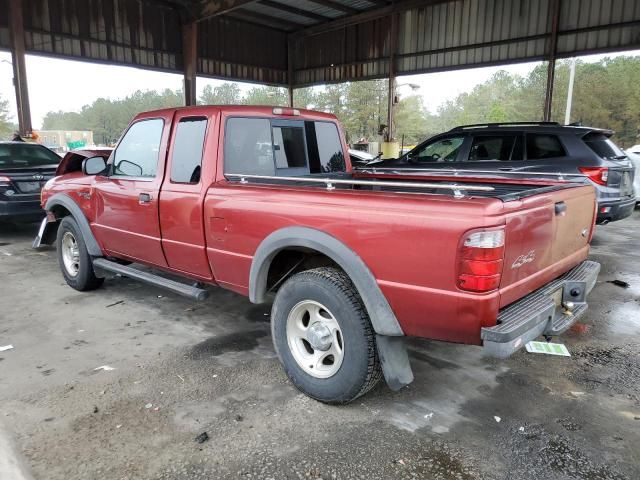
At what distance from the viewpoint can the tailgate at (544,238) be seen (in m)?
2.43

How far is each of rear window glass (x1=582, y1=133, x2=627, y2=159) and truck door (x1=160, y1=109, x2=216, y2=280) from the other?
539 cm

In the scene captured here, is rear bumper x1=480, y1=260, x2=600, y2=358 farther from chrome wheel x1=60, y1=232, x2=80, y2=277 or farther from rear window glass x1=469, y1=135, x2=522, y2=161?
chrome wheel x1=60, y1=232, x2=80, y2=277

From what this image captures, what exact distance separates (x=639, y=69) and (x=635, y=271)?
3699 cm

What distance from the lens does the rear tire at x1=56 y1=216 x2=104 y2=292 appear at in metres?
5.03

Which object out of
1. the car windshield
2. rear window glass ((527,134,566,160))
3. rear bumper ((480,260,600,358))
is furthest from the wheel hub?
the car windshield

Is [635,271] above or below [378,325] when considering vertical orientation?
below

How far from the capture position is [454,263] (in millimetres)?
2316

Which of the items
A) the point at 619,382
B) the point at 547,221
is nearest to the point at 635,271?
the point at 619,382

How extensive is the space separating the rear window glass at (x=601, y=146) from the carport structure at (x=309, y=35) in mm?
9202

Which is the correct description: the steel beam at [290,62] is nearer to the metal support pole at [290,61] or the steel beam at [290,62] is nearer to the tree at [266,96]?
the metal support pole at [290,61]

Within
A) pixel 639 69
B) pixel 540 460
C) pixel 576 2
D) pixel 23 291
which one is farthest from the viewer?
pixel 639 69

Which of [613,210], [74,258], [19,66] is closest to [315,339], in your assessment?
[74,258]

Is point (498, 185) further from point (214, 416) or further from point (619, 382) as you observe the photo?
point (214, 416)

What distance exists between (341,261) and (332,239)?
0.14m
